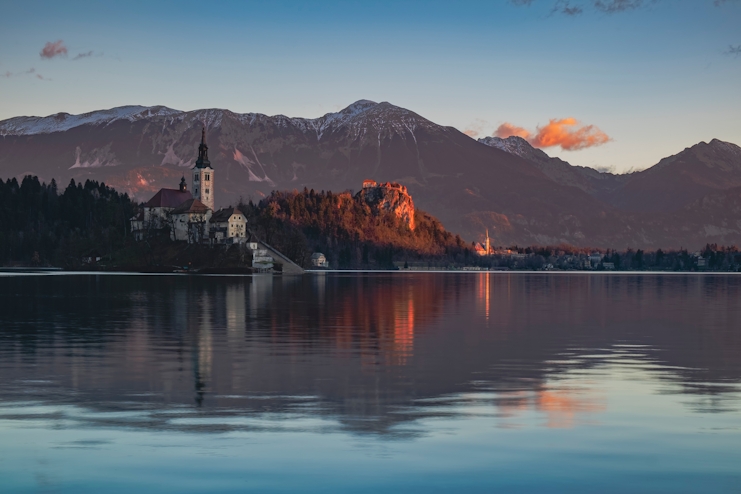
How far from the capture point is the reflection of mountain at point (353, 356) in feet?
98.8

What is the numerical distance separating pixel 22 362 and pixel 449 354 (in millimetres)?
21249

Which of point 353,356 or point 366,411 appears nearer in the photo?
point 366,411

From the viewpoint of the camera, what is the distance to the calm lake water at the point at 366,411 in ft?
65.3

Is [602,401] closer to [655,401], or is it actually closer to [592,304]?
[655,401]

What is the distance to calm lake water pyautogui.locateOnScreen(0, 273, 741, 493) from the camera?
19.9 metres

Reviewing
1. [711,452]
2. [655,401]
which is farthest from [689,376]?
[711,452]

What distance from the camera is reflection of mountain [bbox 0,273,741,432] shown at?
30125 millimetres

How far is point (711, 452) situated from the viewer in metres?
22.5

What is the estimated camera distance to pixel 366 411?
27.8 m

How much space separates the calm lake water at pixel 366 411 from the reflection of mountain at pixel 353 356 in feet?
0.60

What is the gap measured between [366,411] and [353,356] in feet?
52.4

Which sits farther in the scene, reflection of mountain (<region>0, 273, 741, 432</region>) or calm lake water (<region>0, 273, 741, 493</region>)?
reflection of mountain (<region>0, 273, 741, 432</region>)

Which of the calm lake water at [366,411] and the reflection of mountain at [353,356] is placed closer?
the calm lake water at [366,411]

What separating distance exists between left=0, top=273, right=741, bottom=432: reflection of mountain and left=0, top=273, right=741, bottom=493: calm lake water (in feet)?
0.60
